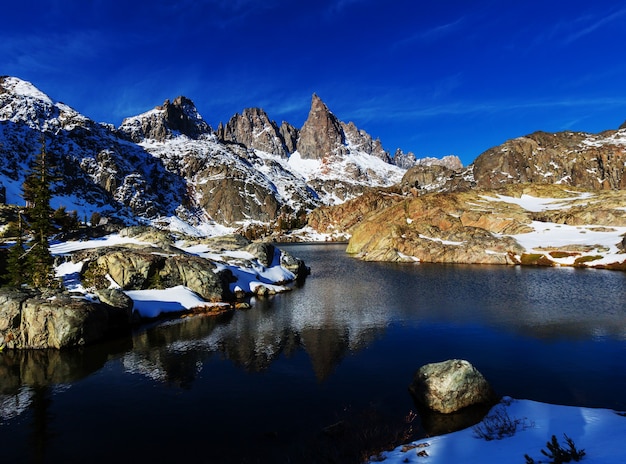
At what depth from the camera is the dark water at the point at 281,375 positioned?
61.7 ft

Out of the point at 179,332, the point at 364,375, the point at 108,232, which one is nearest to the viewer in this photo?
the point at 364,375

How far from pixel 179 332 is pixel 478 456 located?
1274 inches

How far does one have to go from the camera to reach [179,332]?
130 ft

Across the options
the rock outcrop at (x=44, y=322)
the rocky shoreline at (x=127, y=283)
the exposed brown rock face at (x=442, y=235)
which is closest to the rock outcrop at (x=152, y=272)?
the rocky shoreline at (x=127, y=283)

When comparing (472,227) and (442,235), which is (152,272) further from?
(472,227)

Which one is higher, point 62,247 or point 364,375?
point 62,247

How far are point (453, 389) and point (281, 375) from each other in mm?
11631

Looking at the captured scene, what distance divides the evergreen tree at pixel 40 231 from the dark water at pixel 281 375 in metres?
16.9

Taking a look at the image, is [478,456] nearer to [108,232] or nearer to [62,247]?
[62,247]

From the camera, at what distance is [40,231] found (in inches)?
1919

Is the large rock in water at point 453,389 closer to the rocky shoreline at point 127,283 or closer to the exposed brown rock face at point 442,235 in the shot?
the rocky shoreline at point 127,283

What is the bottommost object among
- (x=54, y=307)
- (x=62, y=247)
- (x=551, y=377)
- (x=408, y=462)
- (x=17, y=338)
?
(x=551, y=377)

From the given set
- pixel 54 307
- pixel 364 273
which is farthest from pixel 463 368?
pixel 364 273

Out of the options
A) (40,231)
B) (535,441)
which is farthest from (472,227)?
(535,441)
